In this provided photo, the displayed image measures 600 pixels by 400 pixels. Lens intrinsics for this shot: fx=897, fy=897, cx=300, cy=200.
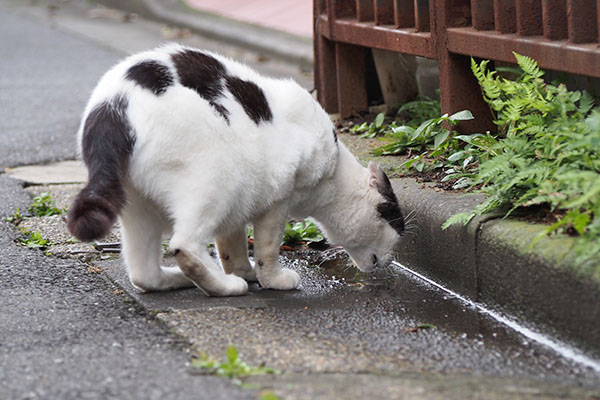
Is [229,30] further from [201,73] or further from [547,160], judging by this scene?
[547,160]

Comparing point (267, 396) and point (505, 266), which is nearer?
point (267, 396)

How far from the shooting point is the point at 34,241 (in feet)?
14.1

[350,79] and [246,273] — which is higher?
[350,79]

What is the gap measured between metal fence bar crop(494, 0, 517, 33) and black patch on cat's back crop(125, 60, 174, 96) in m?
1.56

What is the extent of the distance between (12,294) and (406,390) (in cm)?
179

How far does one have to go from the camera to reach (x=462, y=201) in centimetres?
369

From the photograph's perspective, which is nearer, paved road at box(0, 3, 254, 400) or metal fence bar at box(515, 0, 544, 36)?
paved road at box(0, 3, 254, 400)

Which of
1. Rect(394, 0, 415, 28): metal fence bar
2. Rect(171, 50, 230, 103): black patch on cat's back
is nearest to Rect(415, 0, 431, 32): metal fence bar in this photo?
Rect(394, 0, 415, 28): metal fence bar

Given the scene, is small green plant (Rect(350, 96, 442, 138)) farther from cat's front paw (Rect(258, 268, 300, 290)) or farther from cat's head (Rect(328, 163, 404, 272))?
cat's front paw (Rect(258, 268, 300, 290))

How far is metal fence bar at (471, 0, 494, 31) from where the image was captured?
4.20 metres

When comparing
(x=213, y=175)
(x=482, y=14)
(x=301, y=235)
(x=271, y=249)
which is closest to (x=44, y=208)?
(x=301, y=235)

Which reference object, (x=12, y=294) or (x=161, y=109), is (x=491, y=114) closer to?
(x=161, y=109)

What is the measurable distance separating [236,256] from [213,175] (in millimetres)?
704

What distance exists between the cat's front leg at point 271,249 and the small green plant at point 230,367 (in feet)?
3.30
